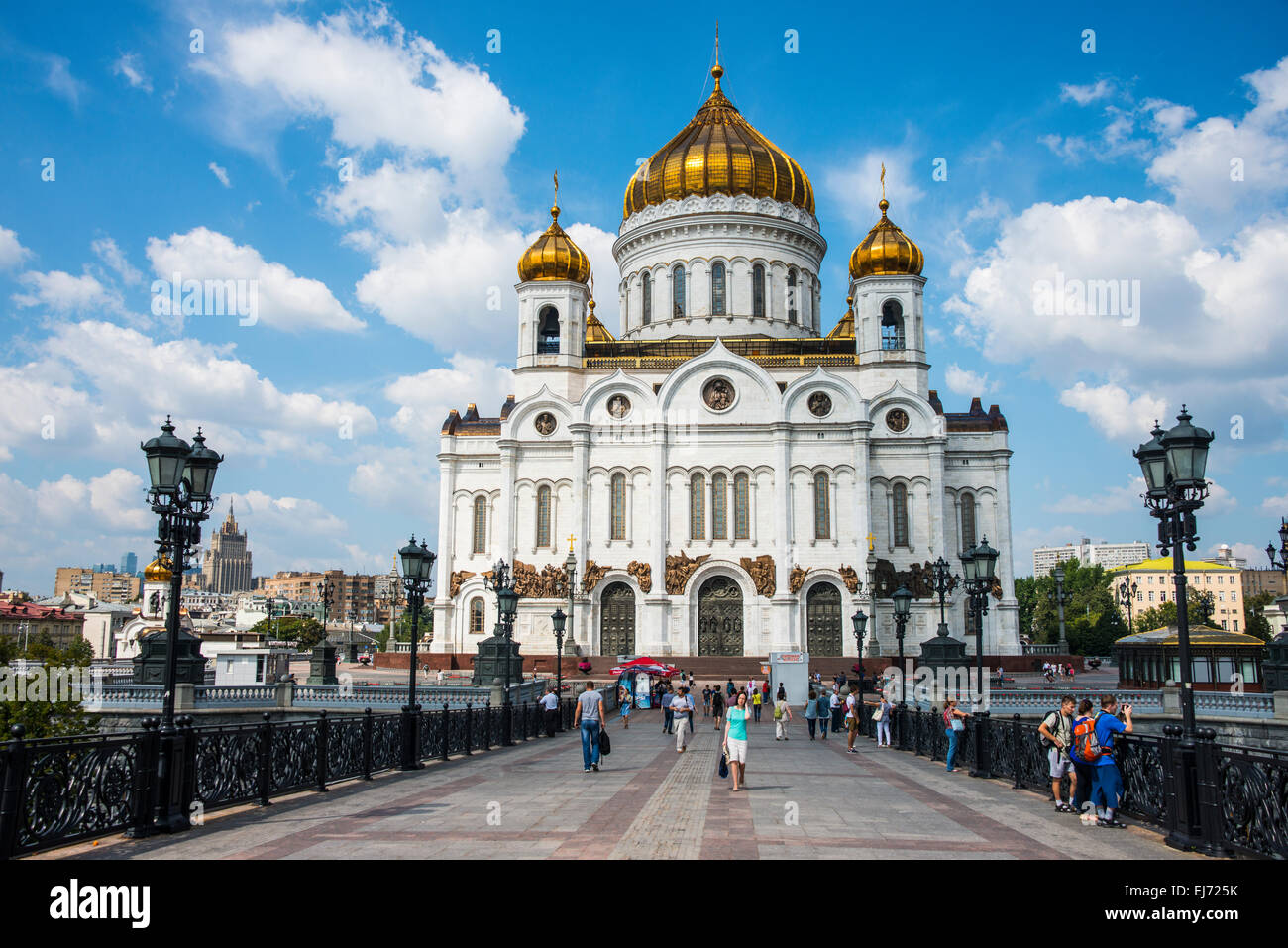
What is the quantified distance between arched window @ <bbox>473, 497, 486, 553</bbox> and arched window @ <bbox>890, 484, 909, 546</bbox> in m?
20.1

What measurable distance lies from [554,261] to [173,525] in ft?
127

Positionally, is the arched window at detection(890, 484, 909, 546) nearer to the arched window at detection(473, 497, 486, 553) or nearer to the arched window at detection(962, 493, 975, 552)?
the arched window at detection(962, 493, 975, 552)

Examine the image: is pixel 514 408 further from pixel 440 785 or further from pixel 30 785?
pixel 30 785

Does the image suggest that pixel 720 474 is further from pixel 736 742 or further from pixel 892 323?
pixel 736 742

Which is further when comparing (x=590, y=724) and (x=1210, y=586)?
(x=1210, y=586)

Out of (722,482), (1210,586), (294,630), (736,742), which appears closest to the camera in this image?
(736,742)

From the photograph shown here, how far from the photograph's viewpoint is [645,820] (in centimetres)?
1086

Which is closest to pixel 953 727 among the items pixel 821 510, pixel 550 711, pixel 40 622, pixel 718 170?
pixel 550 711

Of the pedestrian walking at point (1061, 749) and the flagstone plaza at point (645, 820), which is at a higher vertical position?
the pedestrian walking at point (1061, 749)

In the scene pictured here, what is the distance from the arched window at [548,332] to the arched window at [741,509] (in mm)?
11921

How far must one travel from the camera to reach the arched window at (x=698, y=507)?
45969 mm

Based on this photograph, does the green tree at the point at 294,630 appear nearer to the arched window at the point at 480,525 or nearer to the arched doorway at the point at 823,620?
the arched window at the point at 480,525

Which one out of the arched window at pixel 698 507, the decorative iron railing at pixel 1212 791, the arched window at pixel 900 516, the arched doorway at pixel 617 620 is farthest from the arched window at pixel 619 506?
the decorative iron railing at pixel 1212 791
